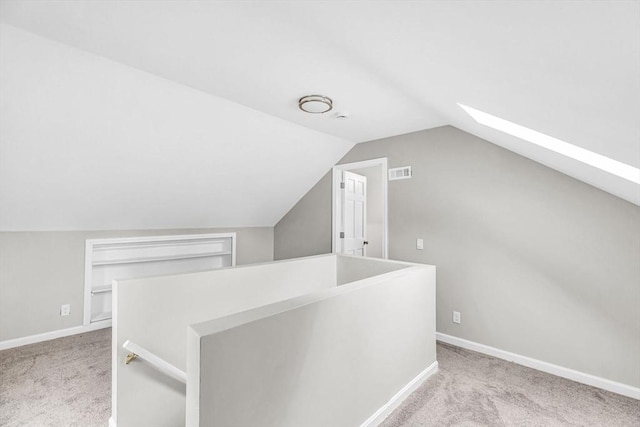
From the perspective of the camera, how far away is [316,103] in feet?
8.11

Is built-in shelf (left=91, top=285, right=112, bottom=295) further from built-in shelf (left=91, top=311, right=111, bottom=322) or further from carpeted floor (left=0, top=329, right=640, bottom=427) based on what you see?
carpeted floor (left=0, top=329, right=640, bottom=427)

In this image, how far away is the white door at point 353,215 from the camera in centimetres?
425

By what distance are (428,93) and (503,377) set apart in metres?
2.36

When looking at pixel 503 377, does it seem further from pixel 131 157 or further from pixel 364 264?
pixel 131 157

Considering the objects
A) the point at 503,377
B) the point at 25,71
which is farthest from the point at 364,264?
the point at 25,71

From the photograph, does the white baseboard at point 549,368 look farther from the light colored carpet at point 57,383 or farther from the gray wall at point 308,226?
the light colored carpet at point 57,383

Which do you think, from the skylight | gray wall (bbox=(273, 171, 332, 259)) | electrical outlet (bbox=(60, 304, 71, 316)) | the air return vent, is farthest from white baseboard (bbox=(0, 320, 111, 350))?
the skylight

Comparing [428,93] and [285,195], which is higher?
[428,93]

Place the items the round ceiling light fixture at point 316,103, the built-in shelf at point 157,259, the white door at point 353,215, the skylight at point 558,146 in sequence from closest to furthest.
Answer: the skylight at point 558,146, the round ceiling light fixture at point 316,103, the built-in shelf at point 157,259, the white door at point 353,215

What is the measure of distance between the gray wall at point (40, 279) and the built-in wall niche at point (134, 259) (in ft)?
0.31

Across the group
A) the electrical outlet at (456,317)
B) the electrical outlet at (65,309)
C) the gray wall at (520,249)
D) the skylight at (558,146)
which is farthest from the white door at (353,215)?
the electrical outlet at (65,309)

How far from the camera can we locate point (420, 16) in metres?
0.88

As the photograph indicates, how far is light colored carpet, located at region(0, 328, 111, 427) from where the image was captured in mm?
1866

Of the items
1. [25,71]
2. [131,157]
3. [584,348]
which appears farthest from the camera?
[131,157]
